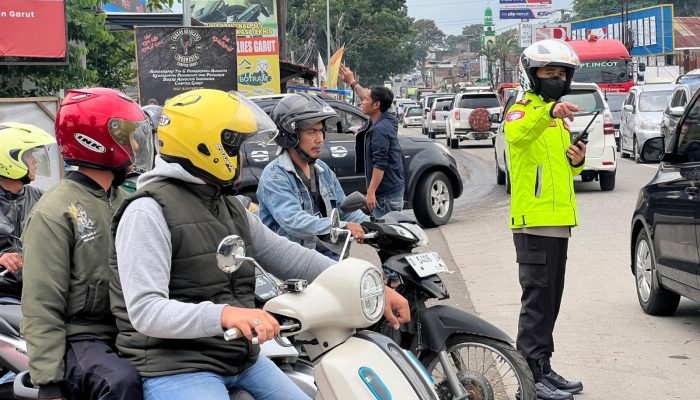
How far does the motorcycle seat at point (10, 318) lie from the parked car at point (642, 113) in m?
19.7

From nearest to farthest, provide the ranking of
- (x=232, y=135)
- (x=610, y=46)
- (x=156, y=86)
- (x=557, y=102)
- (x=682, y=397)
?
1. (x=232, y=135)
2. (x=557, y=102)
3. (x=682, y=397)
4. (x=156, y=86)
5. (x=610, y=46)

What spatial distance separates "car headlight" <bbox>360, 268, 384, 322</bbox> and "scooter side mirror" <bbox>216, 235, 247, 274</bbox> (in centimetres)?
39

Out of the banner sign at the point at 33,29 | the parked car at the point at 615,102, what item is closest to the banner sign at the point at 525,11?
the parked car at the point at 615,102

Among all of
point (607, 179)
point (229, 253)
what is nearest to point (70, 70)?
point (607, 179)

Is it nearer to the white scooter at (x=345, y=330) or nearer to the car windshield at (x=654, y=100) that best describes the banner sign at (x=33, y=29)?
the white scooter at (x=345, y=330)

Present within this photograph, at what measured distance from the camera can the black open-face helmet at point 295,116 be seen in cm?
538

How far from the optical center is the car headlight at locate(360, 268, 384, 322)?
311cm

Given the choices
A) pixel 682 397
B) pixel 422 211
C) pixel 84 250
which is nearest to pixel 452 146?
pixel 422 211

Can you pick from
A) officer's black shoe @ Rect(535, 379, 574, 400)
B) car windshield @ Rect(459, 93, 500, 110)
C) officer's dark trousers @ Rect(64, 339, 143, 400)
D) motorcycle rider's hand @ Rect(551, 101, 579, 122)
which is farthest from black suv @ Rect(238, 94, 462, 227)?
car windshield @ Rect(459, 93, 500, 110)

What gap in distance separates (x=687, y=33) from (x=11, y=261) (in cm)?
8129

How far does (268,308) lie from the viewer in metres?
3.04

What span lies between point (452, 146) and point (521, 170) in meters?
30.0

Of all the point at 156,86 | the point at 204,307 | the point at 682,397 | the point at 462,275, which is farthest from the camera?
the point at 156,86

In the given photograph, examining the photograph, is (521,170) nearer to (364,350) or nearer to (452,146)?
(364,350)
